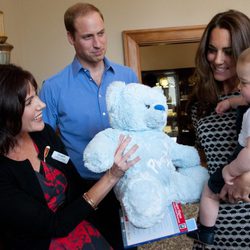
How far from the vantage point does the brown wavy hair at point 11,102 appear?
1.02m

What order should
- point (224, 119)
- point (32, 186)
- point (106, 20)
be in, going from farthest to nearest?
point (106, 20) < point (224, 119) < point (32, 186)

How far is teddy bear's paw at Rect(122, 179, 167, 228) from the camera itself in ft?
3.06

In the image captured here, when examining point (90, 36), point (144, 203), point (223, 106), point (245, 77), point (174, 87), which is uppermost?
point (90, 36)

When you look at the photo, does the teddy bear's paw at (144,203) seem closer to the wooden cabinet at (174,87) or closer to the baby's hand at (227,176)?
the baby's hand at (227,176)

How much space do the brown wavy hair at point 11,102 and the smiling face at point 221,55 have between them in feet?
2.21

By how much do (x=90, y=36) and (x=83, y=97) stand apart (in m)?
0.30

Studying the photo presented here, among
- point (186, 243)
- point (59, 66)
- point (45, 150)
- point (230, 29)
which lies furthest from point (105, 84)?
point (186, 243)

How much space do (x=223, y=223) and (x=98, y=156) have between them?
512 millimetres

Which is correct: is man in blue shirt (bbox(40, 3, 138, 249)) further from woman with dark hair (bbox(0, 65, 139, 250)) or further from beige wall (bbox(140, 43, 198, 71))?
beige wall (bbox(140, 43, 198, 71))

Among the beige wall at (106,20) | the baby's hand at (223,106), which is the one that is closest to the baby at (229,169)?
the baby's hand at (223,106)

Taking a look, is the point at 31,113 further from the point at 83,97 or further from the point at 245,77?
the point at 245,77

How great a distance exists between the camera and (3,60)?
72.2 inches

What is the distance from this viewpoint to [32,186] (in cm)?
105

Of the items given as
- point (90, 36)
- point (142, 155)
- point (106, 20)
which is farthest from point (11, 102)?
point (106, 20)
